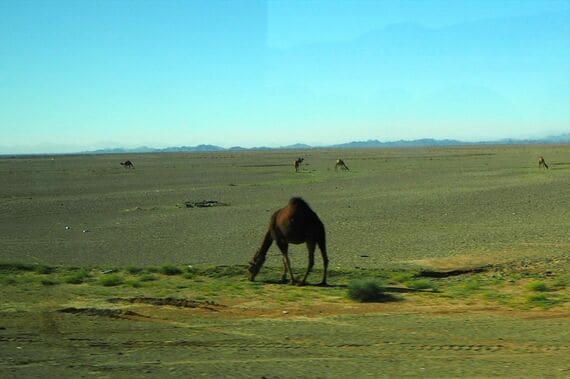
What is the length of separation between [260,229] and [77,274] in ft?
31.8

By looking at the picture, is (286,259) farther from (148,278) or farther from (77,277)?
(77,277)

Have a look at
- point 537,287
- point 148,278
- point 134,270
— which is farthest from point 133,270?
point 537,287

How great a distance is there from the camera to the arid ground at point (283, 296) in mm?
8484

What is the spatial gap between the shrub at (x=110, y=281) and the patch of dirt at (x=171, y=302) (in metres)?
1.96

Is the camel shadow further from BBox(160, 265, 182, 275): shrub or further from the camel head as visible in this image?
BBox(160, 265, 182, 275): shrub

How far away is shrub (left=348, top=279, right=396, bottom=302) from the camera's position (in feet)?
40.9

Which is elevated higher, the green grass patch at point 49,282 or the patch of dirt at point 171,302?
the patch of dirt at point 171,302

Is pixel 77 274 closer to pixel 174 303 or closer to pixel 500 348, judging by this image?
pixel 174 303

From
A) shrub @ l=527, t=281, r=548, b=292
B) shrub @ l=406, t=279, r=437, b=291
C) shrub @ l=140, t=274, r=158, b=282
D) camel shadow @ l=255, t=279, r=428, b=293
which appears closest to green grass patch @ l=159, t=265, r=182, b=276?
shrub @ l=140, t=274, r=158, b=282

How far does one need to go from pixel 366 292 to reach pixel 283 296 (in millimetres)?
1544

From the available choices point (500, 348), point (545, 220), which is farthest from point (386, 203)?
point (500, 348)

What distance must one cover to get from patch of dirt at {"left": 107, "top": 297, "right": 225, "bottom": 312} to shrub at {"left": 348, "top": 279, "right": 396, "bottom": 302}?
2221 mm

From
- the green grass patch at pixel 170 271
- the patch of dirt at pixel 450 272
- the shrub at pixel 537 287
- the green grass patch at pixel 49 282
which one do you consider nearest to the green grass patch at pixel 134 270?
the green grass patch at pixel 170 271

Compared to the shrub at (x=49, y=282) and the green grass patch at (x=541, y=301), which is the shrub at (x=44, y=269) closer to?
the shrub at (x=49, y=282)
